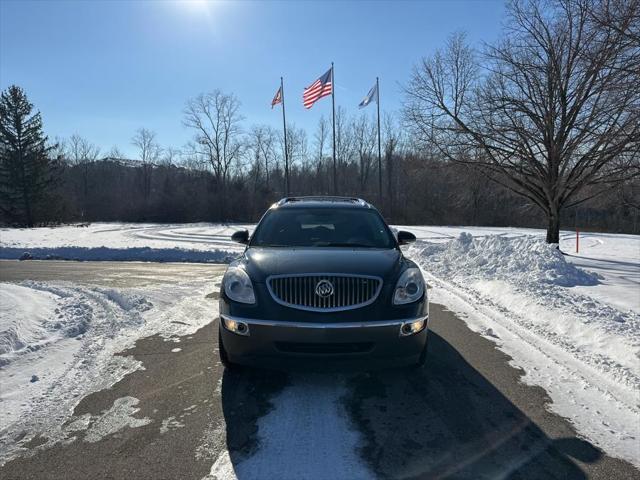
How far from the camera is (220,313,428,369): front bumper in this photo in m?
3.58

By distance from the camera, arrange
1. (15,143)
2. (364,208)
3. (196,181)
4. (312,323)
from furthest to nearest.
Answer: (196,181)
(15,143)
(364,208)
(312,323)

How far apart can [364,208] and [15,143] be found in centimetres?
5066

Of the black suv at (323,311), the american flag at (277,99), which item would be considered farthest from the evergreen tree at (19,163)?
the black suv at (323,311)

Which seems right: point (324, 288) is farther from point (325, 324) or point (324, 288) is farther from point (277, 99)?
point (277, 99)

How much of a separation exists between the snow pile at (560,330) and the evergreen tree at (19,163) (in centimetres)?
4688

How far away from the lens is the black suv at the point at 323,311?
11.9 feet

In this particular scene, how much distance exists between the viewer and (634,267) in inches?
492

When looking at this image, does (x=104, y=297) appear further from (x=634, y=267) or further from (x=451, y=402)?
(x=634, y=267)

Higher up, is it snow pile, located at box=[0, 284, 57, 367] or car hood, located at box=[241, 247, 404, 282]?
car hood, located at box=[241, 247, 404, 282]

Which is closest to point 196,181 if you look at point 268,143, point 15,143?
point 268,143

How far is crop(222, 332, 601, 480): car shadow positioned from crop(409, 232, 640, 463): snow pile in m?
0.49

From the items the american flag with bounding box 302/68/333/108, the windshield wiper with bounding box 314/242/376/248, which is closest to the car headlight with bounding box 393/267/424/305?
the windshield wiper with bounding box 314/242/376/248

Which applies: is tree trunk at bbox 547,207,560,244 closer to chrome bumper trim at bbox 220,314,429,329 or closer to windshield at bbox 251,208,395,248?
windshield at bbox 251,208,395,248

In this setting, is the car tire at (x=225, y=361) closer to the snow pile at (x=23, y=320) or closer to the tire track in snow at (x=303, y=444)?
the tire track in snow at (x=303, y=444)
